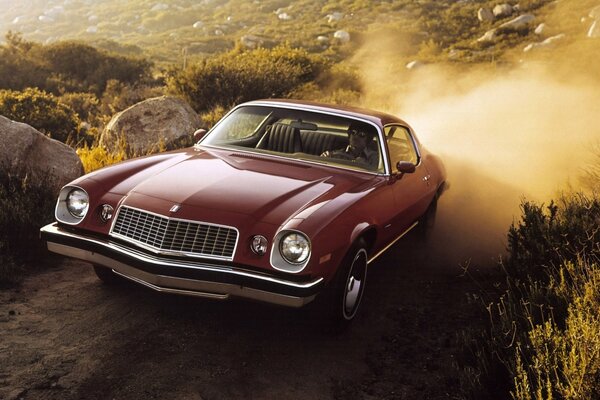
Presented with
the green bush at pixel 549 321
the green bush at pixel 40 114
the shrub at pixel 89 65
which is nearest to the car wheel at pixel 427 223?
the green bush at pixel 549 321

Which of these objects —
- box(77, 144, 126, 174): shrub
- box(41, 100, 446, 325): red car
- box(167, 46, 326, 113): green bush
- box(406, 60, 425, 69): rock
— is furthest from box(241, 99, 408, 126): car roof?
box(406, 60, 425, 69): rock

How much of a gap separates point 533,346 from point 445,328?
48.7 inches

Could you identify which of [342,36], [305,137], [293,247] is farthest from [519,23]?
[293,247]

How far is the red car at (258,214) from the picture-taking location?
3.89 meters

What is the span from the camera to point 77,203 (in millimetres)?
4520

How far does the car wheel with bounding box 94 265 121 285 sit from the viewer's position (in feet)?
16.9

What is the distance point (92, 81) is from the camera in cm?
2114

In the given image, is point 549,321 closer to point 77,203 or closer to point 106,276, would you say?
point 77,203

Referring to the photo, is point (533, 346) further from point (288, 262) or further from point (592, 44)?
point (592, 44)

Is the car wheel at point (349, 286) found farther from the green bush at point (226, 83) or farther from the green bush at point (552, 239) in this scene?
the green bush at point (226, 83)

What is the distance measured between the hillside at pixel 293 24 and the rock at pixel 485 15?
0.13 meters

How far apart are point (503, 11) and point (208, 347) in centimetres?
3661

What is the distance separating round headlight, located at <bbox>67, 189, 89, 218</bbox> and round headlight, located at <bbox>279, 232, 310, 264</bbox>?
5.29ft

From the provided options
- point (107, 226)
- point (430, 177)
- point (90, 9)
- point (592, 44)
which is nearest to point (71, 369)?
point (107, 226)
